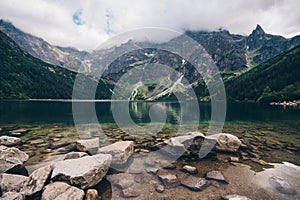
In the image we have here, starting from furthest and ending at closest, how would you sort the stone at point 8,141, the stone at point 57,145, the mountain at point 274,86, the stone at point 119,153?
the mountain at point 274,86, the stone at point 57,145, the stone at point 8,141, the stone at point 119,153

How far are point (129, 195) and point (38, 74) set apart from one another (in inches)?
8574

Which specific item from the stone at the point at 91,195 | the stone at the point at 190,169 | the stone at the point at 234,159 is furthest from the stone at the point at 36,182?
the stone at the point at 234,159

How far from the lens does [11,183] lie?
6.45 meters

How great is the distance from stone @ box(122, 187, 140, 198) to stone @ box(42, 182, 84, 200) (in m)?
1.71

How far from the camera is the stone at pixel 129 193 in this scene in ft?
22.4

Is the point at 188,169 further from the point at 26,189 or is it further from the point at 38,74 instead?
the point at 38,74

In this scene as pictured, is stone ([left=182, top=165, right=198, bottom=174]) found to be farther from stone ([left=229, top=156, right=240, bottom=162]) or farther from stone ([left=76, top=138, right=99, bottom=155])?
stone ([left=76, top=138, right=99, bottom=155])

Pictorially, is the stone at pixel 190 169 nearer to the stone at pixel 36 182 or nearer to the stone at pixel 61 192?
the stone at pixel 61 192

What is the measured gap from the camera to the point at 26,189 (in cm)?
621

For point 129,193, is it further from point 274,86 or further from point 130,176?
point 274,86

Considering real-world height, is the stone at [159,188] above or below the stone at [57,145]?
below

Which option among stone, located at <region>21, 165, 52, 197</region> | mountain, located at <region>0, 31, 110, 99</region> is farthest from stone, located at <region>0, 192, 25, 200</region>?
mountain, located at <region>0, 31, 110, 99</region>

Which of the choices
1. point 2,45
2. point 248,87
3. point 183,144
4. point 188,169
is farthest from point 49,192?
point 2,45

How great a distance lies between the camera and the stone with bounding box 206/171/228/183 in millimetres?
7877
